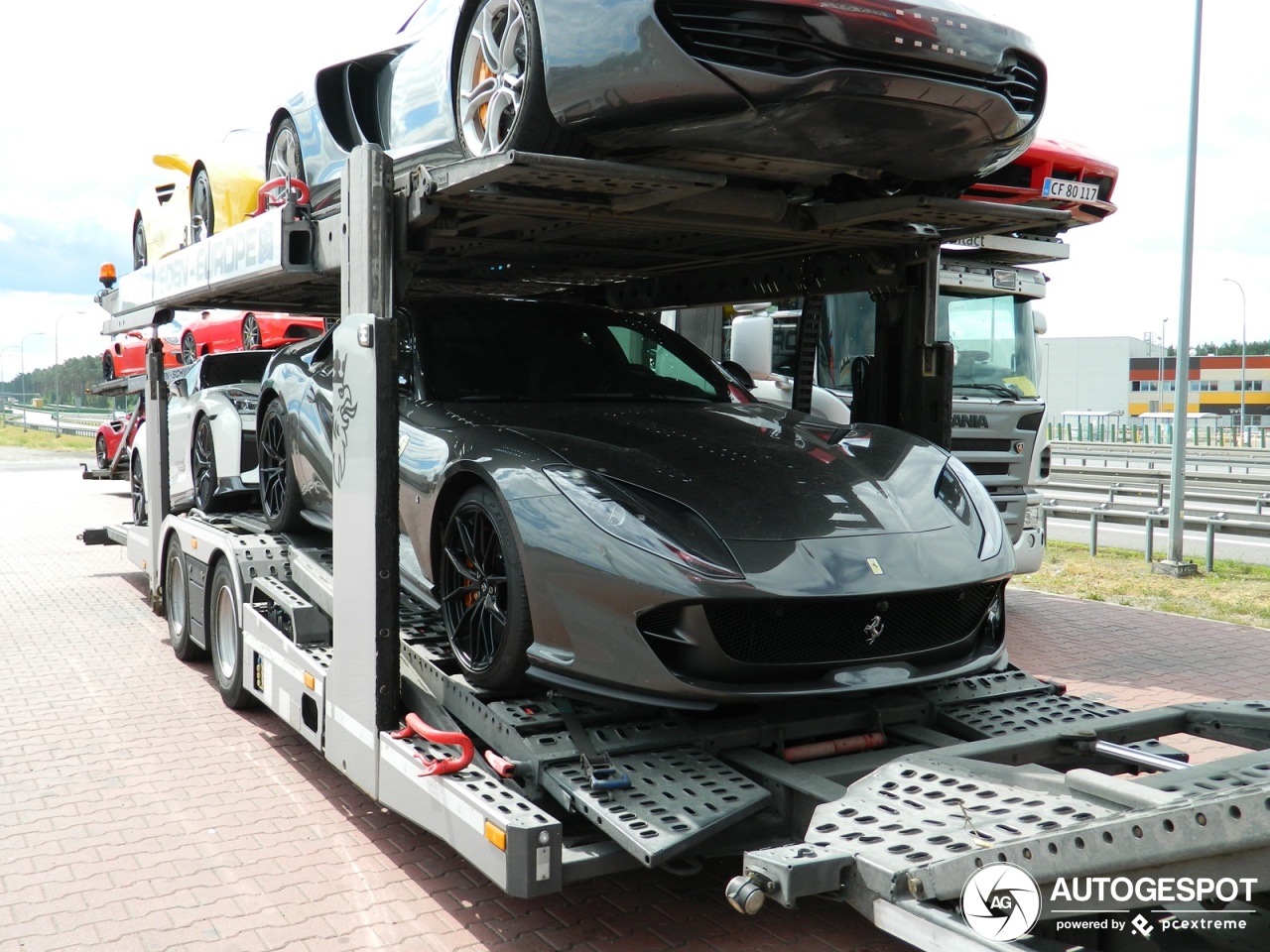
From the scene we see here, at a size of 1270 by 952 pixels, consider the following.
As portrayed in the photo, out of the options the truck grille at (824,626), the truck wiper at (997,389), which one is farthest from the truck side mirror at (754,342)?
the truck wiper at (997,389)

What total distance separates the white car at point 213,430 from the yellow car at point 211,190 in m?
0.93

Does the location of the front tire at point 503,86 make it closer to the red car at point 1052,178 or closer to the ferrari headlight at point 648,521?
the ferrari headlight at point 648,521

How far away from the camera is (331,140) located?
5469 millimetres

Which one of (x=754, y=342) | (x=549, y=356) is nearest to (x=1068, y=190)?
(x=754, y=342)

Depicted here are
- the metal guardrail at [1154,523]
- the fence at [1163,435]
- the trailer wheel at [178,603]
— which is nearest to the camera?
the trailer wheel at [178,603]

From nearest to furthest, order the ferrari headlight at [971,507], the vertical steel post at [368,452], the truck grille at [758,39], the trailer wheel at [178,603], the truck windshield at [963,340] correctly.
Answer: the truck grille at [758,39]
the vertical steel post at [368,452]
the ferrari headlight at [971,507]
the trailer wheel at [178,603]
the truck windshield at [963,340]

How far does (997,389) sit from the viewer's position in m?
9.37

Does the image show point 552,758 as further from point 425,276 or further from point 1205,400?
point 1205,400

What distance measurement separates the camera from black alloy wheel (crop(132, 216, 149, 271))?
9.05m

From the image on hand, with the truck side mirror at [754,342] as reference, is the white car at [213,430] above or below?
below

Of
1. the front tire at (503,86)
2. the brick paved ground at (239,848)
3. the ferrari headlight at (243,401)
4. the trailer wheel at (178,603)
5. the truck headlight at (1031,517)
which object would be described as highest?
the front tire at (503,86)

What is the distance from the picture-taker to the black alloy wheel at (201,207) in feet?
24.1

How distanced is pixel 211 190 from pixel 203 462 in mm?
1753

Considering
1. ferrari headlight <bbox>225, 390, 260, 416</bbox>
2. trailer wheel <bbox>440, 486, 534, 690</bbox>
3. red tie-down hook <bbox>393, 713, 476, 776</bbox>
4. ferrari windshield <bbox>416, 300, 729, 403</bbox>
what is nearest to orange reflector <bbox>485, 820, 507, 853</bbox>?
red tie-down hook <bbox>393, 713, 476, 776</bbox>
